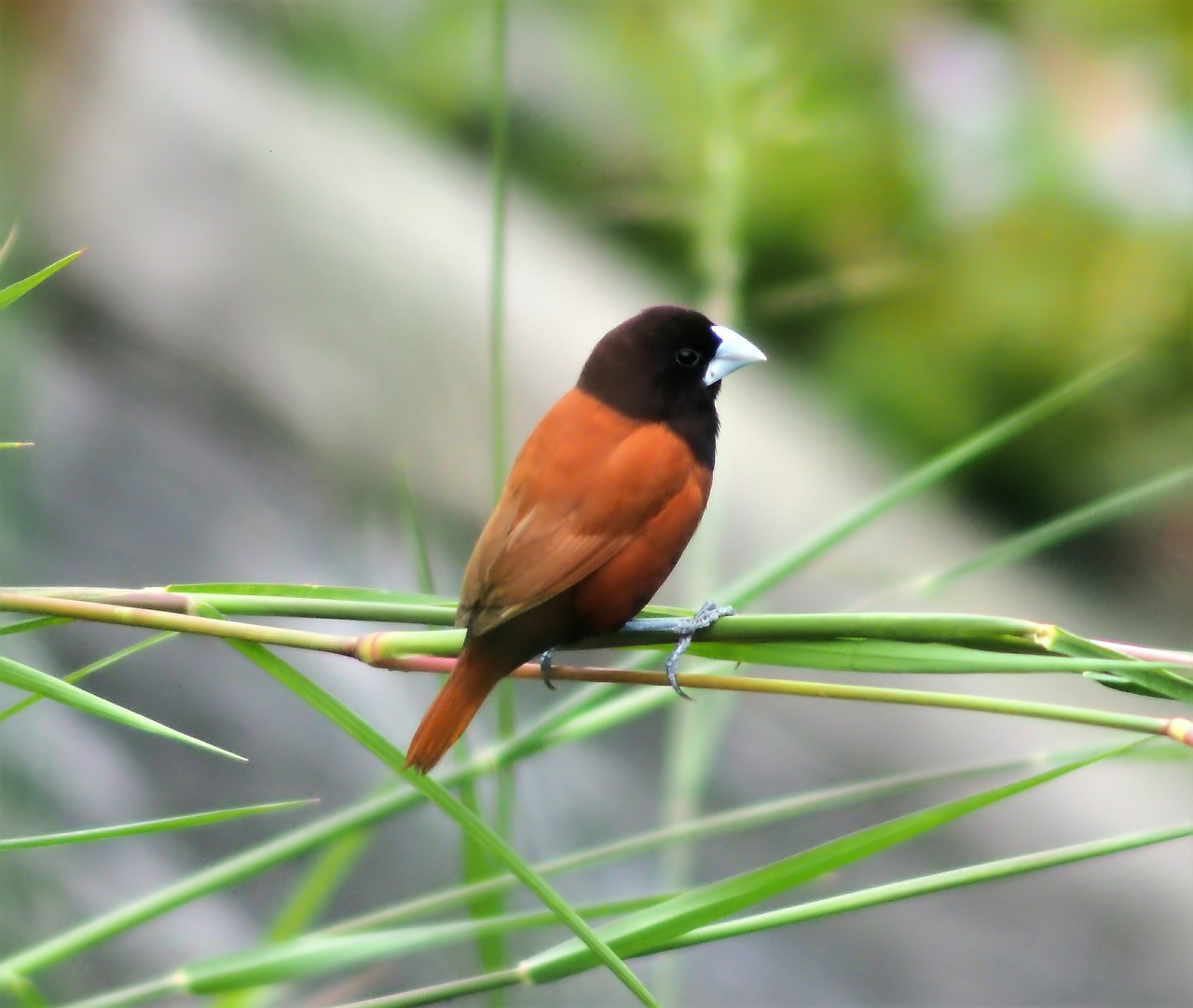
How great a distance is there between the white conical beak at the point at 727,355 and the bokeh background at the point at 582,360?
2.11 feet

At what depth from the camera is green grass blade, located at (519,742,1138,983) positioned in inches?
22.3

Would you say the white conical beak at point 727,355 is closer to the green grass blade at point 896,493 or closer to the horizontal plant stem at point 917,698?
the green grass blade at point 896,493

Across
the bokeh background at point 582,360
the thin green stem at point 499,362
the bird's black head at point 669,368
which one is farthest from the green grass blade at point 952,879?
the bokeh background at point 582,360

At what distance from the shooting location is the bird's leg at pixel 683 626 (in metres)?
0.60

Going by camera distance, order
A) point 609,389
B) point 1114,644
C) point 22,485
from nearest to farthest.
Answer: point 1114,644 → point 609,389 → point 22,485

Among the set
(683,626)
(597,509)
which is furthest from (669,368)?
(683,626)

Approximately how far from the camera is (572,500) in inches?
29.4

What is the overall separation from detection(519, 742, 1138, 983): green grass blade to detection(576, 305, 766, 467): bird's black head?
32 cm

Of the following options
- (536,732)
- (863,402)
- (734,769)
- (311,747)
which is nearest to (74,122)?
(311,747)

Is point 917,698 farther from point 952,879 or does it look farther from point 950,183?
point 950,183

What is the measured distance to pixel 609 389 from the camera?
85 centimetres

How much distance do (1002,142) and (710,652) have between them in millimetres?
1484

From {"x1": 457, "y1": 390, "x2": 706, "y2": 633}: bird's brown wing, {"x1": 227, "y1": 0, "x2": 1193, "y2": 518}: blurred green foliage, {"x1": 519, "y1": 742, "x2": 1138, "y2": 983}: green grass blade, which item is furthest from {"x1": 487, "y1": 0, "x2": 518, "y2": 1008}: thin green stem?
{"x1": 227, "y1": 0, "x2": 1193, "y2": 518}: blurred green foliage

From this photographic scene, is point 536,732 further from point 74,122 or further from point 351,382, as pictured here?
point 74,122
